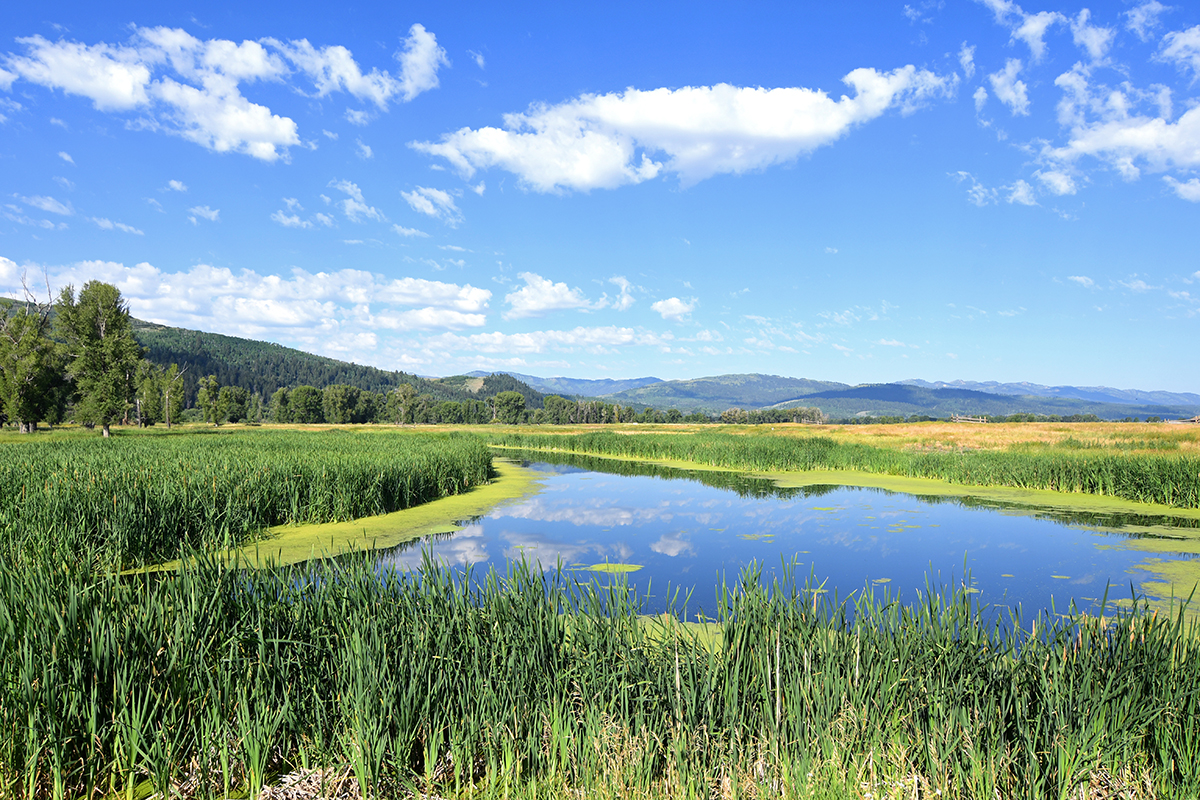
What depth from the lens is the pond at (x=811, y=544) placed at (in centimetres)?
905

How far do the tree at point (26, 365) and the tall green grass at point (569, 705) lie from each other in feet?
167

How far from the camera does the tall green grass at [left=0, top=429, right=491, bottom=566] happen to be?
29.6 ft

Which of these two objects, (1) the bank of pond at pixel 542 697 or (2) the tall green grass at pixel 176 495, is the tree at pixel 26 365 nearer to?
(2) the tall green grass at pixel 176 495

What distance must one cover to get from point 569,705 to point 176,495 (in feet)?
32.7

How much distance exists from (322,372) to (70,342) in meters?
155

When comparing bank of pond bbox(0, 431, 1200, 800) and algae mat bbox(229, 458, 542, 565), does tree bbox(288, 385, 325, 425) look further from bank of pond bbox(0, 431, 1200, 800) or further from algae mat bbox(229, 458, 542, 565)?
bank of pond bbox(0, 431, 1200, 800)

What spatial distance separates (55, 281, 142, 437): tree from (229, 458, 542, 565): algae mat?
3666 centimetres

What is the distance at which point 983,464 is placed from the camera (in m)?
22.7

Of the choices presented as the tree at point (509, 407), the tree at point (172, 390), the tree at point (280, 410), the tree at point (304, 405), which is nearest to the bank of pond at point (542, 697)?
the tree at point (172, 390)

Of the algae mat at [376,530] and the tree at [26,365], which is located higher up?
the tree at [26,365]

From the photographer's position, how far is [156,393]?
80.4 metres

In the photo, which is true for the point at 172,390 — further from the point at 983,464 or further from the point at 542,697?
the point at 542,697

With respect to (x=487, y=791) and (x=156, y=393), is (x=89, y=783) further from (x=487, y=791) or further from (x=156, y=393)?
(x=156, y=393)

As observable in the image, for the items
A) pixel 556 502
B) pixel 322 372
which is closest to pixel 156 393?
pixel 556 502
